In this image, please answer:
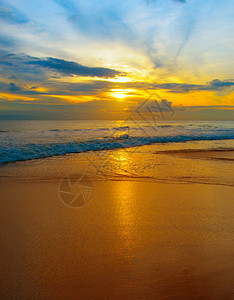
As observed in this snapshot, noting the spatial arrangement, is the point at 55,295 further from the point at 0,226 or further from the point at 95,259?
the point at 0,226

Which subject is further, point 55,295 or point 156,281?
point 156,281

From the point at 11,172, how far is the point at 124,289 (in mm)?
6053

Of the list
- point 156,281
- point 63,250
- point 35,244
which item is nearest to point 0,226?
point 35,244

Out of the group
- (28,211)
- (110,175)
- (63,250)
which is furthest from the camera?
(110,175)

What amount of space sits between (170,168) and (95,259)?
5521mm

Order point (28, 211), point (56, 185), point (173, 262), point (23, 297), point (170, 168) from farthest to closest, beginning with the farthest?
point (170, 168)
point (56, 185)
point (28, 211)
point (173, 262)
point (23, 297)

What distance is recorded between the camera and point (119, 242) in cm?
297

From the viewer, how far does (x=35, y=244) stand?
2.89 m

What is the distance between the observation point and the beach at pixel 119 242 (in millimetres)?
2195

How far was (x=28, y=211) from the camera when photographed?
396cm

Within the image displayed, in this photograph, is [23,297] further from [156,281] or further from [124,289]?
[156,281]

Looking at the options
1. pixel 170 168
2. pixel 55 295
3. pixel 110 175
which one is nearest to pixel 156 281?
pixel 55 295

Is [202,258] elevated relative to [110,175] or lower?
elevated

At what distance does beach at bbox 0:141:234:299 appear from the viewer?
7.20 ft
